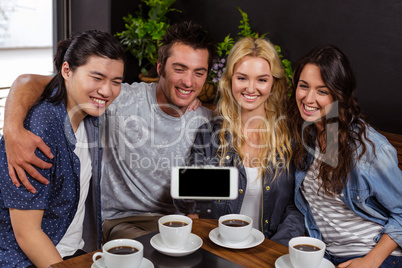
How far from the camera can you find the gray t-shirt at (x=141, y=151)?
2258 millimetres

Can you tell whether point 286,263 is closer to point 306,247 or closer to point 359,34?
point 306,247

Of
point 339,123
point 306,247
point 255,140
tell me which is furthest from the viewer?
point 255,140

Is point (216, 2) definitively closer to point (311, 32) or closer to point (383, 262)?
point (311, 32)

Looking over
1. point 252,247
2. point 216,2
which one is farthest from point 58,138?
point 216,2

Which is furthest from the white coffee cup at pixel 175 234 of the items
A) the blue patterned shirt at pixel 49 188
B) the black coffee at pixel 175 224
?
the blue patterned shirt at pixel 49 188

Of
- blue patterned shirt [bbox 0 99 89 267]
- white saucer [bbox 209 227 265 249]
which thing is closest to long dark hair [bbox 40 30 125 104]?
blue patterned shirt [bbox 0 99 89 267]

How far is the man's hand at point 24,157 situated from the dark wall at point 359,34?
199cm

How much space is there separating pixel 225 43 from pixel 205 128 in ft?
4.20

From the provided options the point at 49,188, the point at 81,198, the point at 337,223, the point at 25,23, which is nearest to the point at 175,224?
the point at 49,188

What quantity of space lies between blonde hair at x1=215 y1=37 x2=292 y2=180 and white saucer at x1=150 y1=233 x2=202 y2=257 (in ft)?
2.18

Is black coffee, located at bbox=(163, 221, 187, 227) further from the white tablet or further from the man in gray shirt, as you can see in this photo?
the man in gray shirt

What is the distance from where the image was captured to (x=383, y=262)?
1784 mm

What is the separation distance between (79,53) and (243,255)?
1.03 m

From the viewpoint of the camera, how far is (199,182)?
1.50 meters
